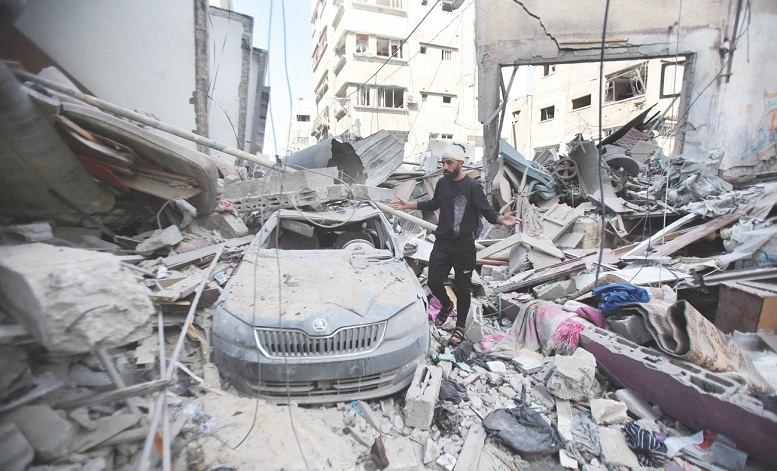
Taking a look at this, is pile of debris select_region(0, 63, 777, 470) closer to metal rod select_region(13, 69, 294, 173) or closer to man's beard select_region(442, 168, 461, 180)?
metal rod select_region(13, 69, 294, 173)

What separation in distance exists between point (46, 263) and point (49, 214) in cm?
238

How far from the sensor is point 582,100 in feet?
78.5

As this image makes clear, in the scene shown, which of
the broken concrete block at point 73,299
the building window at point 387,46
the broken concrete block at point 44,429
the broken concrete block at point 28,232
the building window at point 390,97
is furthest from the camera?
the building window at point 387,46

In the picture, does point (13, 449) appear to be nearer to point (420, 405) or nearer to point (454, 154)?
point (420, 405)

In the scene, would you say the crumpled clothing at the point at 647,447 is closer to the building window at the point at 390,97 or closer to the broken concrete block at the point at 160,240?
the broken concrete block at the point at 160,240

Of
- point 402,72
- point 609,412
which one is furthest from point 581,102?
point 609,412

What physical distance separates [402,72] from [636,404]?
2799cm

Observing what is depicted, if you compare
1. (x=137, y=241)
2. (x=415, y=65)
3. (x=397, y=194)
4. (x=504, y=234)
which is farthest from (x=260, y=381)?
(x=415, y=65)

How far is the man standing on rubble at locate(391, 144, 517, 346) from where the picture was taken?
3637 millimetres

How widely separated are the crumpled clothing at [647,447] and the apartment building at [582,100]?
17587 mm

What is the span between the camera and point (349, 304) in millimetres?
2686

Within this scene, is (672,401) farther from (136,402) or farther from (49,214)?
(49,214)

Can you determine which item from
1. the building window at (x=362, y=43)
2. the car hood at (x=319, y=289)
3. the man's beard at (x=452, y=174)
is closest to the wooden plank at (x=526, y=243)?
the man's beard at (x=452, y=174)

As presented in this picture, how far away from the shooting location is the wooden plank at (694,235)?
18.2ft
